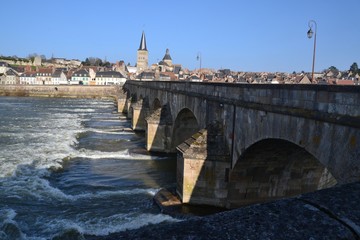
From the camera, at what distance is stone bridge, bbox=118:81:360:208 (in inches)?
254

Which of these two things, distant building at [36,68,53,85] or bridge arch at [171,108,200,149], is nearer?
bridge arch at [171,108,200,149]

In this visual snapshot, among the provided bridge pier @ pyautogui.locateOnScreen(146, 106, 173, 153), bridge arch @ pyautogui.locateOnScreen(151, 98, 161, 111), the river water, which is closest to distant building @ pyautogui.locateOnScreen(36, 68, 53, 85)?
the river water

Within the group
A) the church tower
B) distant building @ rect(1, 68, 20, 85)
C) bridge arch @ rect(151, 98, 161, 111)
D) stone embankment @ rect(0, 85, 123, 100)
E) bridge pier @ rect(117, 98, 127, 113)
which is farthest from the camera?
the church tower

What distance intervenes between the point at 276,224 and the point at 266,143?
Result: 773 centimetres

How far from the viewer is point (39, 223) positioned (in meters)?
11.1

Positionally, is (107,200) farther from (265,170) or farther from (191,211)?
(265,170)

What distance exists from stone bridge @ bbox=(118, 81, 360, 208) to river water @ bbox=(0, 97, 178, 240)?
228 cm

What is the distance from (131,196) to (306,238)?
12330 mm

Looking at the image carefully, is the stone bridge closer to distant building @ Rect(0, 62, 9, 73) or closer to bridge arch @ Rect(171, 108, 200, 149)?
bridge arch @ Rect(171, 108, 200, 149)

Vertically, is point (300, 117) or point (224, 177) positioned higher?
point (300, 117)

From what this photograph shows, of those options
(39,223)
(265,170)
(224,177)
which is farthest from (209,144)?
(39,223)

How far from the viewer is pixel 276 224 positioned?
7.61 ft

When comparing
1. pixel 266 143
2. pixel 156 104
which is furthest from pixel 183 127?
pixel 266 143

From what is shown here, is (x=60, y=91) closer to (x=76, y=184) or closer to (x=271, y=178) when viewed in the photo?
(x=76, y=184)
